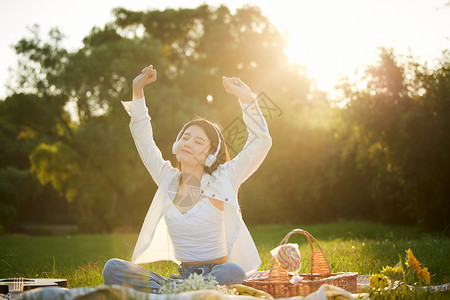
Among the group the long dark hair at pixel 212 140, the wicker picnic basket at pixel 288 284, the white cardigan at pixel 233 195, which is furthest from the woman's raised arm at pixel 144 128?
the wicker picnic basket at pixel 288 284

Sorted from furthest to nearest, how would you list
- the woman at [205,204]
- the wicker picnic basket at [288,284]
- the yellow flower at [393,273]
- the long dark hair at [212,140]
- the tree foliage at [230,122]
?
the tree foliage at [230,122] < the long dark hair at [212,140] < the woman at [205,204] < the yellow flower at [393,273] < the wicker picnic basket at [288,284]

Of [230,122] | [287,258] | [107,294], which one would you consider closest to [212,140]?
[287,258]

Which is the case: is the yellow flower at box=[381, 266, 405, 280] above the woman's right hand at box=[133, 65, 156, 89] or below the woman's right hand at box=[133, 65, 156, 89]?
below

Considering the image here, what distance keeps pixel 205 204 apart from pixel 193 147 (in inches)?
19.9

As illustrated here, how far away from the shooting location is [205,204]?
13.6 ft

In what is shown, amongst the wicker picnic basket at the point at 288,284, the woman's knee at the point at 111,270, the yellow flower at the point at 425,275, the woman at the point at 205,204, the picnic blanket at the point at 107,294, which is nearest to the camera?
the picnic blanket at the point at 107,294

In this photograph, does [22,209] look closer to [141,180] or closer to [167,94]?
[141,180]

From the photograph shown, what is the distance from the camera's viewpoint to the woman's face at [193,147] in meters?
4.27

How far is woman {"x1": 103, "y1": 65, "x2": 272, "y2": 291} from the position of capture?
4.09 metres

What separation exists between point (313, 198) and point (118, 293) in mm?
14441

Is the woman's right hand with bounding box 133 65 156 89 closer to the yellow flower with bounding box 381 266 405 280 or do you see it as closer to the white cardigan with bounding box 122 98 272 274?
the white cardigan with bounding box 122 98 272 274

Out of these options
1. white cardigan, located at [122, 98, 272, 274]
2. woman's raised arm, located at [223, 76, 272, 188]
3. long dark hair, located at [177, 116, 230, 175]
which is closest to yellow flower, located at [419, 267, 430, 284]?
white cardigan, located at [122, 98, 272, 274]

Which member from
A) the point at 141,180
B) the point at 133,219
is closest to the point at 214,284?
the point at 141,180

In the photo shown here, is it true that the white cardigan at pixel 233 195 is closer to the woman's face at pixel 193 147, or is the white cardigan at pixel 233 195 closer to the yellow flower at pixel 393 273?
the woman's face at pixel 193 147
